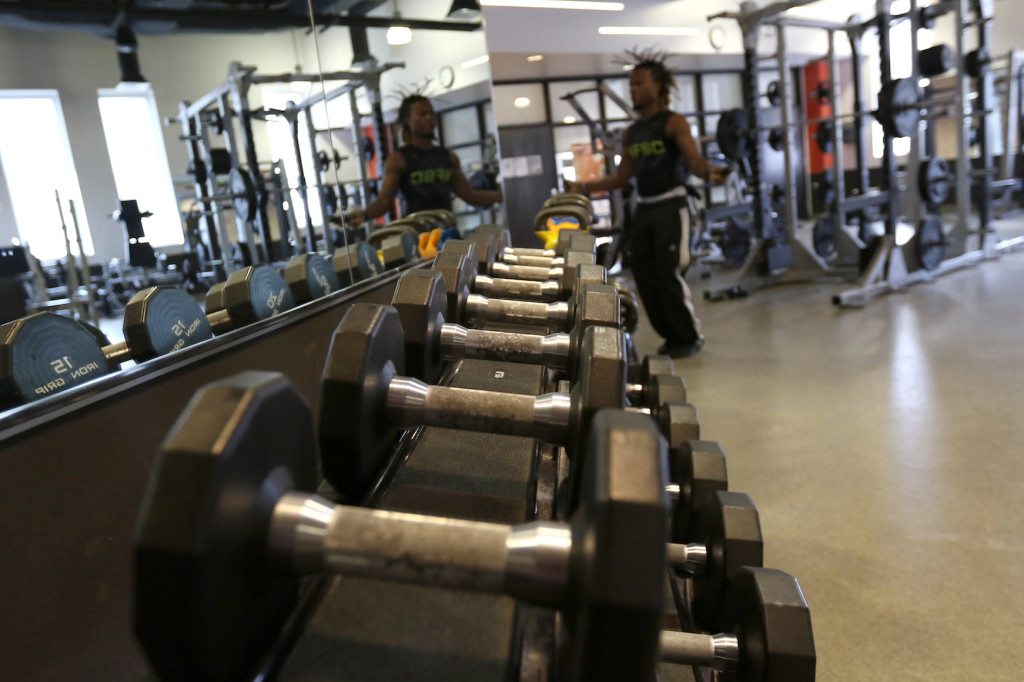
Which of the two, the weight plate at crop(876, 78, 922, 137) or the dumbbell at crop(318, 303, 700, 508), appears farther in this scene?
the weight plate at crop(876, 78, 922, 137)

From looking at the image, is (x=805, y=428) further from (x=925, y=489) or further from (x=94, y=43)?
(x=94, y=43)

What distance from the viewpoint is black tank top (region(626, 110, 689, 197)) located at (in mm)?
3143

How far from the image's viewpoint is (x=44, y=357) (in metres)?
0.57

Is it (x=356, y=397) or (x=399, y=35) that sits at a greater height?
(x=399, y=35)

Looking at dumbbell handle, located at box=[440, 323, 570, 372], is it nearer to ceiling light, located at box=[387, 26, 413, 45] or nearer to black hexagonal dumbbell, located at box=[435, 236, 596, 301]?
black hexagonal dumbbell, located at box=[435, 236, 596, 301]

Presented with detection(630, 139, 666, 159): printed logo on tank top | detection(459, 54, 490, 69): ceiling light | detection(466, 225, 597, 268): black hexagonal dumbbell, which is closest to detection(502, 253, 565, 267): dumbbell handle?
detection(466, 225, 597, 268): black hexagonal dumbbell

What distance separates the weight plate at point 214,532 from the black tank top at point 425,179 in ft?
5.12

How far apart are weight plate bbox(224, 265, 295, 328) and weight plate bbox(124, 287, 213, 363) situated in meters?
0.06

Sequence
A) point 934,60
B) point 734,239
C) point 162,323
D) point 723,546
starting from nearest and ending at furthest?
1. point 162,323
2. point 723,546
3. point 934,60
4. point 734,239

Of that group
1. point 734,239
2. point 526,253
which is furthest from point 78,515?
point 734,239

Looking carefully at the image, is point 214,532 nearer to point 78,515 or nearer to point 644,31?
point 78,515

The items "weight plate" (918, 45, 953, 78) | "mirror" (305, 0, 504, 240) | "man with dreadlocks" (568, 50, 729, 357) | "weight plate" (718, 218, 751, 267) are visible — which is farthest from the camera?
"weight plate" (718, 218, 751, 267)

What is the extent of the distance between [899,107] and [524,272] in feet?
12.8

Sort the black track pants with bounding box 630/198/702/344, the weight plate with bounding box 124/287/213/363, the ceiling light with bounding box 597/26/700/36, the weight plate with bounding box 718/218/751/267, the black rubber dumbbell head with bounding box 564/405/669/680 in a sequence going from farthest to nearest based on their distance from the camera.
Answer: the ceiling light with bounding box 597/26/700/36, the weight plate with bounding box 718/218/751/267, the black track pants with bounding box 630/198/702/344, the weight plate with bounding box 124/287/213/363, the black rubber dumbbell head with bounding box 564/405/669/680
